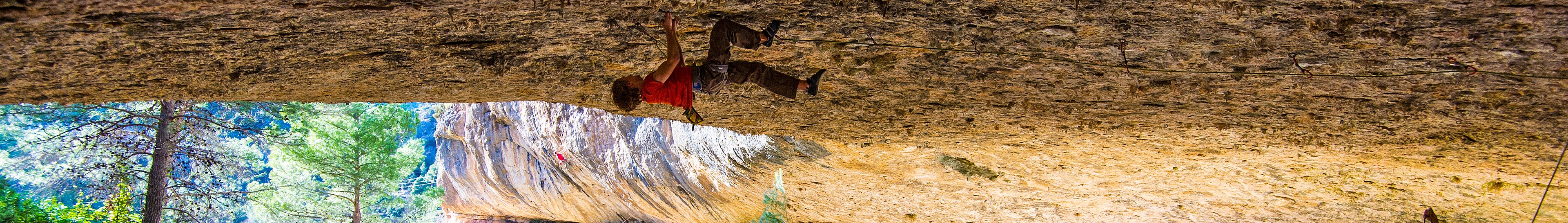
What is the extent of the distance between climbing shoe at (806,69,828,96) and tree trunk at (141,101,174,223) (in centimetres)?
921

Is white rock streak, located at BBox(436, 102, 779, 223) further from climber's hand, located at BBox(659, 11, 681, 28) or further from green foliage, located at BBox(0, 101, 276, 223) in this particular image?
climber's hand, located at BBox(659, 11, 681, 28)

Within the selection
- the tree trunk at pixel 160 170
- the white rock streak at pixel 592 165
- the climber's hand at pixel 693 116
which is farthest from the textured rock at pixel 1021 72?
the tree trunk at pixel 160 170

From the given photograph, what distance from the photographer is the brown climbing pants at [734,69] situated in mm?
3645

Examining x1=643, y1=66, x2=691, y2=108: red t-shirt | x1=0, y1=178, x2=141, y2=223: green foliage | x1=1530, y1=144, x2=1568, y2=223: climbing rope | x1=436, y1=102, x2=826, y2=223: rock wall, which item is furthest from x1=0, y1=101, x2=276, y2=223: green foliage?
x1=1530, y1=144, x2=1568, y2=223: climbing rope

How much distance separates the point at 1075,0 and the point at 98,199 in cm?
1284

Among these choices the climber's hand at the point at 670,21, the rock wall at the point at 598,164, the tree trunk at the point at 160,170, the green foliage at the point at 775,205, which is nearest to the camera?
the climber's hand at the point at 670,21

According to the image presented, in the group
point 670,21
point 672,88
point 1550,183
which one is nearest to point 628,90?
point 672,88

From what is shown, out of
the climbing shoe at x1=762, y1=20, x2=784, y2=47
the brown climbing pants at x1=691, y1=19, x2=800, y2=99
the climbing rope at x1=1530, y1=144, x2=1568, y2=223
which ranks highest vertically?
the climbing shoe at x1=762, y1=20, x2=784, y2=47

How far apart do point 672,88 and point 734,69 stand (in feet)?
1.09

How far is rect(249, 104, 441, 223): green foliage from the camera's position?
17.1m

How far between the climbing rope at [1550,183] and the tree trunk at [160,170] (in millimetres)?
12628

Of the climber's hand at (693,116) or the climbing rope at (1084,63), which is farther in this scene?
the climber's hand at (693,116)

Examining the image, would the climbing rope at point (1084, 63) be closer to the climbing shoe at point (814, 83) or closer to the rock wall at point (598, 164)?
the climbing shoe at point (814, 83)

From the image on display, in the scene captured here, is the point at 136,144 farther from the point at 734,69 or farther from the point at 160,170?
the point at 734,69
